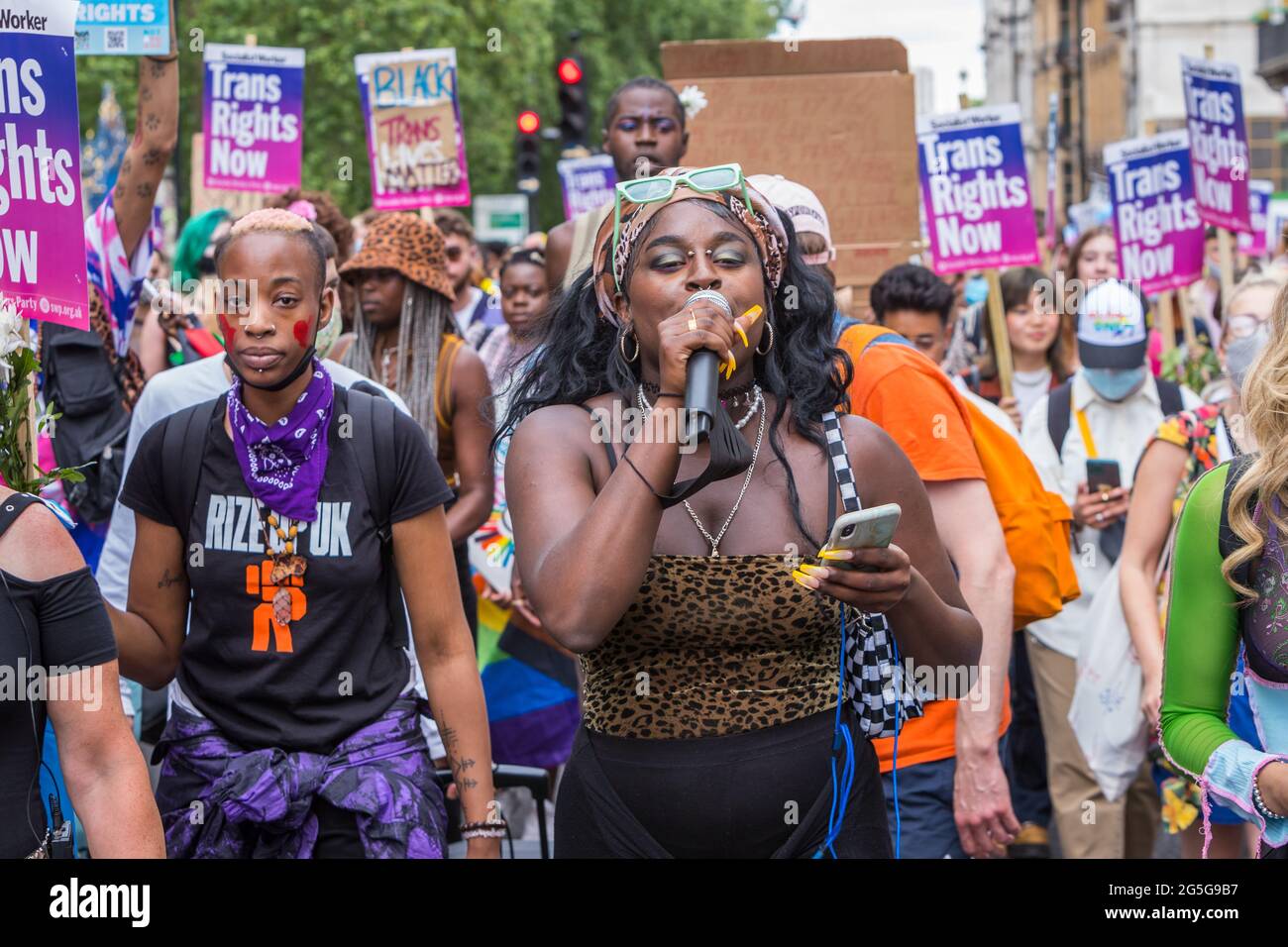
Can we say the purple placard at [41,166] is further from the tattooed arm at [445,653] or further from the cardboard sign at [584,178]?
the cardboard sign at [584,178]

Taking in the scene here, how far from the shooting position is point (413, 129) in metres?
10.6

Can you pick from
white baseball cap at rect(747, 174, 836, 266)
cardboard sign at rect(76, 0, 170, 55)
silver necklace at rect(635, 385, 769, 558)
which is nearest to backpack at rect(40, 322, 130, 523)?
cardboard sign at rect(76, 0, 170, 55)

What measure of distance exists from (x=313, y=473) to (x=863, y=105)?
3.52 m

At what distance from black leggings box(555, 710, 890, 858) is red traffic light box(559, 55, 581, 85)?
58.0 feet

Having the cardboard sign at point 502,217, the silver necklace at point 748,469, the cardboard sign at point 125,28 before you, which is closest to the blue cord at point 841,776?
the silver necklace at point 748,469

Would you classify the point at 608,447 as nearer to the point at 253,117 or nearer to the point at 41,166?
the point at 41,166

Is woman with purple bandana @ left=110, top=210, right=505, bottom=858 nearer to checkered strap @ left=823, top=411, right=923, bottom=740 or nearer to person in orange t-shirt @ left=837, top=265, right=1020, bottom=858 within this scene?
person in orange t-shirt @ left=837, top=265, right=1020, bottom=858

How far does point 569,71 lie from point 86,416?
14912 millimetres

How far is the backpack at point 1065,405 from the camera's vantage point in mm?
7078

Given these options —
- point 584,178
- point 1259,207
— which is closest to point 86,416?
point 584,178

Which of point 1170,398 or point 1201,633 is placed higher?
point 1170,398

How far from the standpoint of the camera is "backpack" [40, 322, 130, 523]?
5.83 meters
